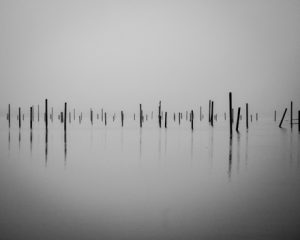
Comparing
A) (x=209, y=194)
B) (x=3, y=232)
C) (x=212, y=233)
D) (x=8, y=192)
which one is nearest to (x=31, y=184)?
(x=8, y=192)

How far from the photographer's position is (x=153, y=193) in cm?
514

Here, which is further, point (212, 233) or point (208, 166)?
point (208, 166)

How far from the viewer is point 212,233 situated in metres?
3.29

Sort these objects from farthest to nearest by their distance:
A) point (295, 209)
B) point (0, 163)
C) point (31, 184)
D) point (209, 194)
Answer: point (0, 163) → point (31, 184) → point (209, 194) → point (295, 209)

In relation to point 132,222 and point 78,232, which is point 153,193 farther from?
point 78,232

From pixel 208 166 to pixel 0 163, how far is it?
560 centimetres

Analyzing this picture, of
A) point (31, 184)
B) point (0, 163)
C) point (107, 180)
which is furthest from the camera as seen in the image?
point (0, 163)

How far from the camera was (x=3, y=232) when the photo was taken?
3.27m

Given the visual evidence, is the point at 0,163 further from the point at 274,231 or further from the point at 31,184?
the point at 274,231

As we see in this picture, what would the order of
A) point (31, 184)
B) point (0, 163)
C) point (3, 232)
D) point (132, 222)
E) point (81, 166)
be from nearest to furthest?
1. point (3, 232)
2. point (132, 222)
3. point (31, 184)
4. point (81, 166)
5. point (0, 163)

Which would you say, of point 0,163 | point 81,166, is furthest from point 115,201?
point 0,163

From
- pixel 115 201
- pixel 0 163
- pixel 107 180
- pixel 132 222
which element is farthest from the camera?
pixel 0 163

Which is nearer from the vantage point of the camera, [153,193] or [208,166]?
[153,193]

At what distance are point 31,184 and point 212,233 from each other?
12.5 feet
